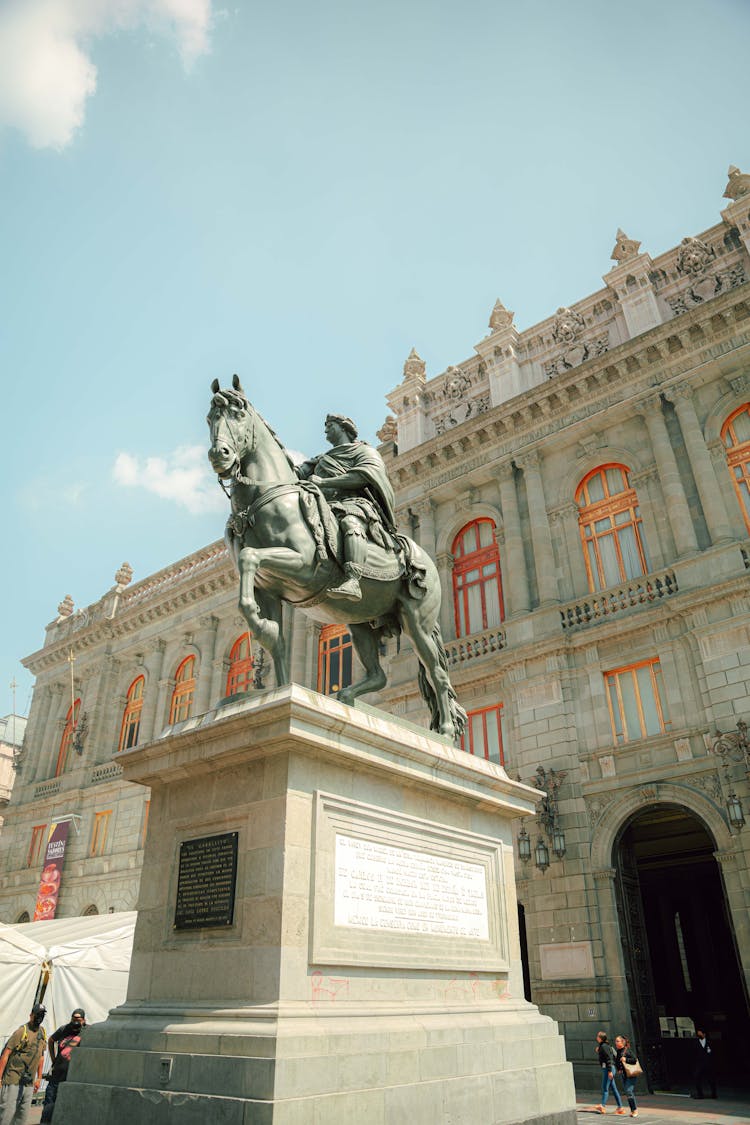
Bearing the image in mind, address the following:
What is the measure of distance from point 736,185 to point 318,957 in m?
24.0

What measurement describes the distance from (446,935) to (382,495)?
14.8ft

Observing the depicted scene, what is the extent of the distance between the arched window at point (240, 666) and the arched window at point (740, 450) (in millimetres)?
18665

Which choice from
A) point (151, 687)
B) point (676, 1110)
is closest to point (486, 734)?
point (676, 1110)

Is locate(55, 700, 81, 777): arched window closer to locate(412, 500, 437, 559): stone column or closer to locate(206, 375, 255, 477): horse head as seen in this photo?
locate(412, 500, 437, 559): stone column

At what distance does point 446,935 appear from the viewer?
7.18 m

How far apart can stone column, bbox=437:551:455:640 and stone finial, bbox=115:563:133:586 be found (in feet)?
67.0

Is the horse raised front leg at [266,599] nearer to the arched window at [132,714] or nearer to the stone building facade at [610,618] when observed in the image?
the stone building facade at [610,618]

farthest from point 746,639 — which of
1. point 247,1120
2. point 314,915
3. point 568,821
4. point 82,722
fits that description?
point 82,722

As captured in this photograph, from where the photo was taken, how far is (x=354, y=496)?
8.84 metres

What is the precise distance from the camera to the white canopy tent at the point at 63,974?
13.0m

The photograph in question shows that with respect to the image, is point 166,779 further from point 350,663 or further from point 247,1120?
point 350,663

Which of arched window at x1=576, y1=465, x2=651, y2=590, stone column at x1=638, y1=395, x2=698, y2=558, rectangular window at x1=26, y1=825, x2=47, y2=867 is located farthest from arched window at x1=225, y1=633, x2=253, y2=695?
stone column at x1=638, y1=395, x2=698, y2=558

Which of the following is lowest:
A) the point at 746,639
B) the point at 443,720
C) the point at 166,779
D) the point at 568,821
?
the point at 166,779

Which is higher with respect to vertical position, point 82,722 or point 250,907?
point 82,722
